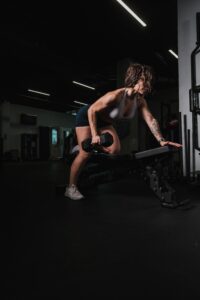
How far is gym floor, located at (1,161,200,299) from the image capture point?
63cm

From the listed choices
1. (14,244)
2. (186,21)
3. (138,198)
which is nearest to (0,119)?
(186,21)

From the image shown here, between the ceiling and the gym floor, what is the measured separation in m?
3.24

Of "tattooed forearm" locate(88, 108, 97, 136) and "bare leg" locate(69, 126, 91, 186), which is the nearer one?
"tattooed forearm" locate(88, 108, 97, 136)

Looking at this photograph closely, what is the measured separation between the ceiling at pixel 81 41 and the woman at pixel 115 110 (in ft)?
7.66

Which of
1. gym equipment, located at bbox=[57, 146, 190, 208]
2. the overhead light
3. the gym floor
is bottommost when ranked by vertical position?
the gym floor

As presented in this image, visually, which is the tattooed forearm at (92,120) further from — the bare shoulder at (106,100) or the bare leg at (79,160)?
the bare leg at (79,160)

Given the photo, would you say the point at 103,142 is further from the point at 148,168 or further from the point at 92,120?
the point at 148,168

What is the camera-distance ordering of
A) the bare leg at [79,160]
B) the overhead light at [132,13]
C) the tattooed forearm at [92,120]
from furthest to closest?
the overhead light at [132,13]
the bare leg at [79,160]
the tattooed forearm at [92,120]

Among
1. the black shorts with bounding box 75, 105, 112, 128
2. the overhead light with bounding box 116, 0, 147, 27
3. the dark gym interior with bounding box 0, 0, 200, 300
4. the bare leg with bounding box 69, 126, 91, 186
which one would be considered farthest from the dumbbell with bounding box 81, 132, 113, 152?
the overhead light with bounding box 116, 0, 147, 27

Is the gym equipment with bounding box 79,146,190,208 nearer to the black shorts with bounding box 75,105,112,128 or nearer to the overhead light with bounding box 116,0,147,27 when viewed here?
the black shorts with bounding box 75,105,112,128

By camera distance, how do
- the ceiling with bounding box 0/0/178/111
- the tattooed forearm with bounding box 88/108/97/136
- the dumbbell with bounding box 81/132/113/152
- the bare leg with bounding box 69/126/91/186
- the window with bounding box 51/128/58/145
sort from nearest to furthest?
the dumbbell with bounding box 81/132/113/152, the tattooed forearm with bounding box 88/108/97/136, the bare leg with bounding box 69/126/91/186, the ceiling with bounding box 0/0/178/111, the window with bounding box 51/128/58/145

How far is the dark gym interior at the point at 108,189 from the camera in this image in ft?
2.26

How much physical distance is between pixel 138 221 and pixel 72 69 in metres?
5.50

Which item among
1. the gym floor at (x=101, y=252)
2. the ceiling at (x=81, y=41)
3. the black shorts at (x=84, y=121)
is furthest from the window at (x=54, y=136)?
the gym floor at (x=101, y=252)
